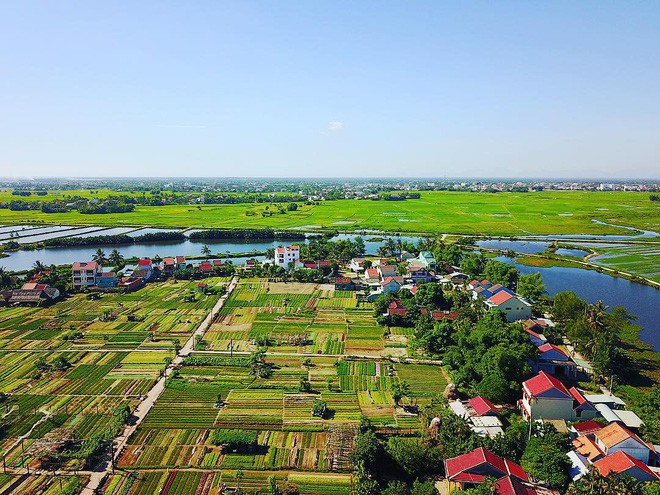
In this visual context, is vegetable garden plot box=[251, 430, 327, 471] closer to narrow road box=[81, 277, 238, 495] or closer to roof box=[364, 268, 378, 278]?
narrow road box=[81, 277, 238, 495]

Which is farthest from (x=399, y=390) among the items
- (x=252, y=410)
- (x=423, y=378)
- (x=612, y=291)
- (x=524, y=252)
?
(x=524, y=252)

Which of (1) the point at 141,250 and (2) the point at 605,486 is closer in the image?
(2) the point at 605,486

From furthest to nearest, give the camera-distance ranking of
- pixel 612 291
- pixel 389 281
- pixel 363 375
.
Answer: pixel 612 291 → pixel 389 281 → pixel 363 375

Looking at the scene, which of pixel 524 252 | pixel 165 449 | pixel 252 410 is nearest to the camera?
pixel 165 449

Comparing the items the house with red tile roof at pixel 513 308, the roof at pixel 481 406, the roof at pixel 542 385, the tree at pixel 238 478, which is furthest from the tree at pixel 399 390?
the house with red tile roof at pixel 513 308

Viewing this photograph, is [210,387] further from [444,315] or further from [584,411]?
[584,411]

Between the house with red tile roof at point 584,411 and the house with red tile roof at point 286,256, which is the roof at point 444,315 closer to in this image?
the house with red tile roof at point 584,411
